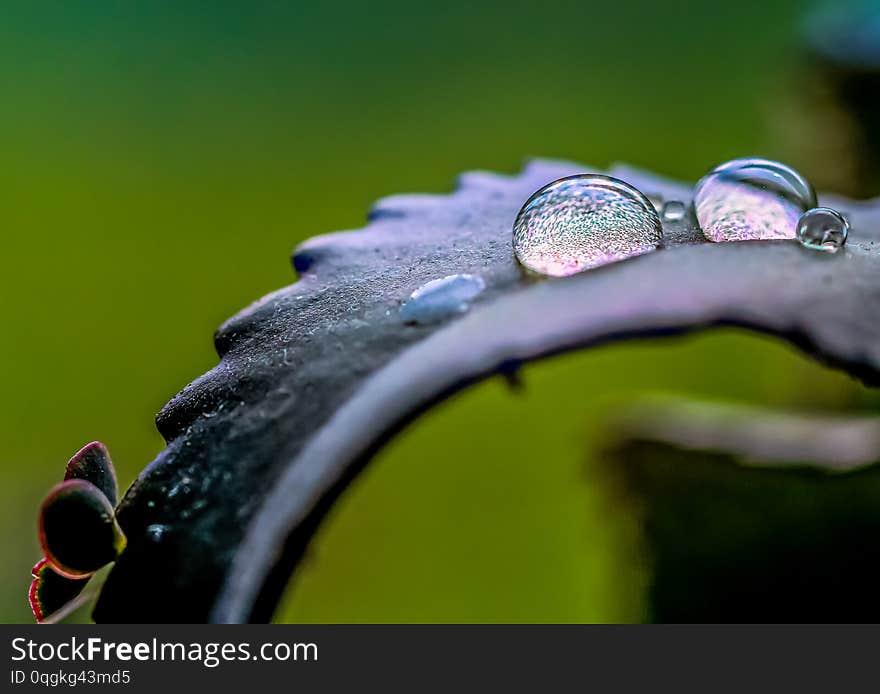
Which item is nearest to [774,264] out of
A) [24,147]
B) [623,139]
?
[623,139]

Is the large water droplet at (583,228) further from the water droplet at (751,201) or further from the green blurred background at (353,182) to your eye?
the green blurred background at (353,182)

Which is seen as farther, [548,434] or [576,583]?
[548,434]

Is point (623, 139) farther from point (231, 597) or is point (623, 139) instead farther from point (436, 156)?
point (231, 597)

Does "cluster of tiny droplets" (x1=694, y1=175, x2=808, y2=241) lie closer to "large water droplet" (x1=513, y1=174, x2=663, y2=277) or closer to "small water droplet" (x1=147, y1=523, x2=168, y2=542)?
"large water droplet" (x1=513, y1=174, x2=663, y2=277)

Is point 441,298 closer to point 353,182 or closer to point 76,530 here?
point 76,530

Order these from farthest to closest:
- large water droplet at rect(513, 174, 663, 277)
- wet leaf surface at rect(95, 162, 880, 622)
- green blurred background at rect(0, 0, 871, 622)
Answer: green blurred background at rect(0, 0, 871, 622) → large water droplet at rect(513, 174, 663, 277) → wet leaf surface at rect(95, 162, 880, 622)

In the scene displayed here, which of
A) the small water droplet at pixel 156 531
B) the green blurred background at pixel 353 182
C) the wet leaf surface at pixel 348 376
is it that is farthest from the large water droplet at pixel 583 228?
the green blurred background at pixel 353 182

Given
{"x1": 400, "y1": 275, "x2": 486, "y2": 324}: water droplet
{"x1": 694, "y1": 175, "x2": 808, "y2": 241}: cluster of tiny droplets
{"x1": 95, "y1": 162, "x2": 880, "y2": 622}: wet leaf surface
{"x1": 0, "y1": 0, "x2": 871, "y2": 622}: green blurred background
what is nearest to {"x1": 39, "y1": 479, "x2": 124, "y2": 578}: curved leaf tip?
{"x1": 95, "y1": 162, "x2": 880, "y2": 622}: wet leaf surface

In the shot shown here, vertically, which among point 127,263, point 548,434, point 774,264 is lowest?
point 774,264
